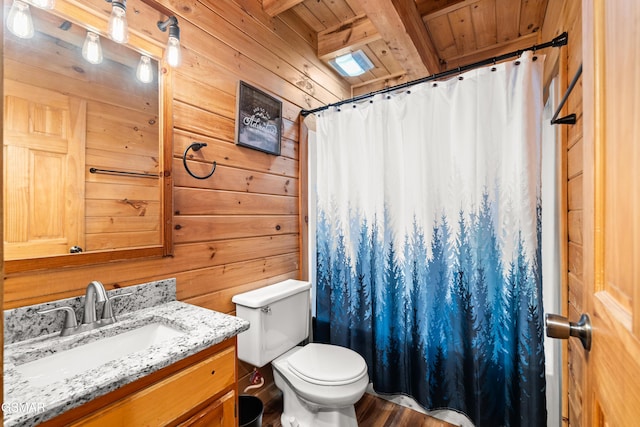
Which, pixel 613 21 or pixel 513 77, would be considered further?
pixel 513 77

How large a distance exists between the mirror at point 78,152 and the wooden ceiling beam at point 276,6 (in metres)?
0.91

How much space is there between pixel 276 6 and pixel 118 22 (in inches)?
42.3

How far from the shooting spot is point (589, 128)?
0.62 m

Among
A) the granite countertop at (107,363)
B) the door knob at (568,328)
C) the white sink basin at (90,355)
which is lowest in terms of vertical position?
the white sink basin at (90,355)

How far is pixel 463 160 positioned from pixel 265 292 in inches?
53.6

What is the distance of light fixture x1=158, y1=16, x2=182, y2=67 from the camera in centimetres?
127

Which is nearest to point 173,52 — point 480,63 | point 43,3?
point 43,3

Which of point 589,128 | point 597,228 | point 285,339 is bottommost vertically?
point 285,339

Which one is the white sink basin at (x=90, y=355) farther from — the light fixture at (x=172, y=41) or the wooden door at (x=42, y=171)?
the light fixture at (x=172, y=41)

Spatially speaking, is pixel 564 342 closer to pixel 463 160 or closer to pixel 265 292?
pixel 463 160

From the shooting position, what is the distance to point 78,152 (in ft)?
3.59

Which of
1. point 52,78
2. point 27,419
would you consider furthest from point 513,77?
point 27,419

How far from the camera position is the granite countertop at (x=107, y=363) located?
2.10ft

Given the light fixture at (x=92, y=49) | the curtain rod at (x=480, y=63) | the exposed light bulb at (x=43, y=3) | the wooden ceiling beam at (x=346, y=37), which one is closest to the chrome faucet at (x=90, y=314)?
the light fixture at (x=92, y=49)
